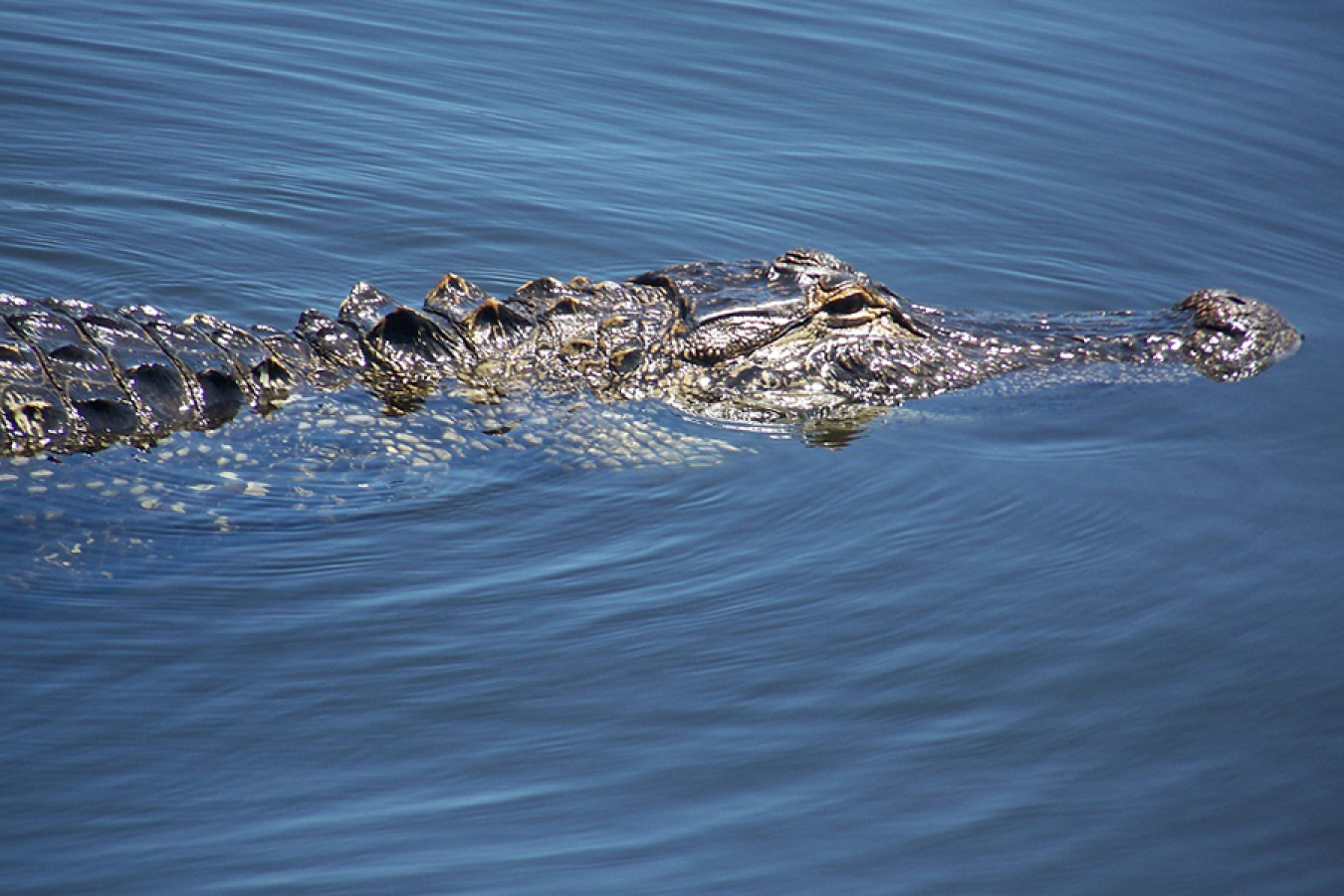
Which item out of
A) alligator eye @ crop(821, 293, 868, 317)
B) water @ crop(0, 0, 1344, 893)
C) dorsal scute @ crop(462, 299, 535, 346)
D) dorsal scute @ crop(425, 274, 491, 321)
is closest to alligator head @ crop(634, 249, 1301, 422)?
alligator eye @ crop(821, 293, 868, 317)

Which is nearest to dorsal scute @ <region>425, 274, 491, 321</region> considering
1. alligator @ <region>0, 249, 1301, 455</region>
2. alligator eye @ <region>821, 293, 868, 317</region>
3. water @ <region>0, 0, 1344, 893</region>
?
alligator @ <region>0, 249, 1301, 455</region>

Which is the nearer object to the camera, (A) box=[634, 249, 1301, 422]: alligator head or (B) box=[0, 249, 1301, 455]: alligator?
(B) box=[0, 249, 1301, 455]: alligator

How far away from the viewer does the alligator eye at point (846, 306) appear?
6.02 m

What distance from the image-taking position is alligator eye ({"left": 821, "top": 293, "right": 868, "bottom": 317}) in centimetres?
602

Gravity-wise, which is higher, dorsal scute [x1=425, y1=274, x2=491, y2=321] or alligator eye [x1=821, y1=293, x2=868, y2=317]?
dorsal scute [x1=425, y1=274, x2=491, y2=321]

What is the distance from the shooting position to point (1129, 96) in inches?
427

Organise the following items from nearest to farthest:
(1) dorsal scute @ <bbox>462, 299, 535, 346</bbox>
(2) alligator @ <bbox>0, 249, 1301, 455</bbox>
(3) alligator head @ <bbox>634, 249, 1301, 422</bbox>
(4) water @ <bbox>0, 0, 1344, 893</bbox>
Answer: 1. (4) water @ <bbox>0, 0, 1344, 893</bbox>
2. (2) alligator @ <bbox>0, 249, 1301, 455</bbox>
3. (1) dorsal scute @ <bbox>462, 299, 535, 346</bbox>
4. (3) alligator head @ <bbox>634, 249, 1301, 422</bbox>

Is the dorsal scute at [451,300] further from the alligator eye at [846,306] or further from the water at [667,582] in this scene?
the alligator eye at [846,306]

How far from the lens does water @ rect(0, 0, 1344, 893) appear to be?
145 inches

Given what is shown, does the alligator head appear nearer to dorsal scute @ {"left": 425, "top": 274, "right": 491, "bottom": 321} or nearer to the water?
the water

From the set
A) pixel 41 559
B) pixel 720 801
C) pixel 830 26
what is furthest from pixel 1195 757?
pixel 830 26

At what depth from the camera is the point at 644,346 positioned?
5953 millimetres

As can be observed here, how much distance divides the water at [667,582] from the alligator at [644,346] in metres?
0.20

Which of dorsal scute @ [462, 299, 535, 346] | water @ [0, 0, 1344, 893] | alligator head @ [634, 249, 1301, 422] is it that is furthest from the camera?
alligator head @ [634, 249, 1301, 422]
